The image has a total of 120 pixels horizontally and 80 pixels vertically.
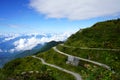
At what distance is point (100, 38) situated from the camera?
545ft

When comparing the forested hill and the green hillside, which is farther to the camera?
the forested hill

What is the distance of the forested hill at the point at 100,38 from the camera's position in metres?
146

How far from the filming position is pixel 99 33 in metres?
182

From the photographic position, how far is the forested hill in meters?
146

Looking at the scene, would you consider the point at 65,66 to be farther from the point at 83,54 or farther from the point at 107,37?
the point at 107,37

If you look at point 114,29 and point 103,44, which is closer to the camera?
point 103,44

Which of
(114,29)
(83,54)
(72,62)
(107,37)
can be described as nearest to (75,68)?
(72,62)

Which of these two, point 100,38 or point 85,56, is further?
point 100,38

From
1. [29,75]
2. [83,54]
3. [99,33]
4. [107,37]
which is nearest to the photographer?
[29,75]

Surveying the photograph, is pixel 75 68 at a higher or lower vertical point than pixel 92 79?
lower

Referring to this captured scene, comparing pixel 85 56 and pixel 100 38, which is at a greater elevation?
pixel 100 38

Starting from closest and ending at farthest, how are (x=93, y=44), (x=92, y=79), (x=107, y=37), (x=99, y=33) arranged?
(x=92, y=79) < (x=93, y=44) < (x=107, y=37) < (x=99, y=33)

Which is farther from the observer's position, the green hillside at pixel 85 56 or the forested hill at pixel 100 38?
the forested hill at pixel 100 38

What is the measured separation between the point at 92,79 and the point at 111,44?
121 m
